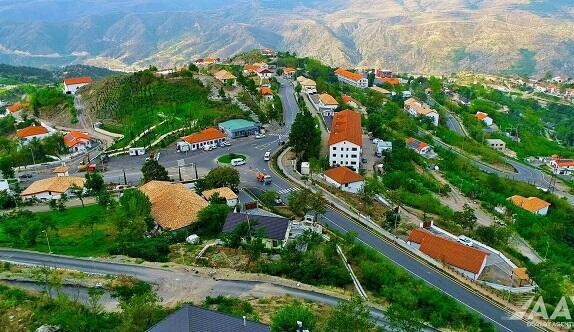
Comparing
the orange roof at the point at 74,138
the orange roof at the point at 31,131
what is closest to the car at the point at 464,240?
the orange roof at the point at 74,138

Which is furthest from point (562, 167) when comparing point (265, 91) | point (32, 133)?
point (32, 133)

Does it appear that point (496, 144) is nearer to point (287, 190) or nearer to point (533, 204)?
point (533, 204)

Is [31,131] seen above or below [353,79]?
above

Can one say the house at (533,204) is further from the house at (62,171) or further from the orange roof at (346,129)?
the house at (62,171)

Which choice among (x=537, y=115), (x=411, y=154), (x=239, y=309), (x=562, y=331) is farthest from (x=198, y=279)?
(x=537, y=115)

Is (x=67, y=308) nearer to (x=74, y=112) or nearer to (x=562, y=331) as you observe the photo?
(x=562, y=331)

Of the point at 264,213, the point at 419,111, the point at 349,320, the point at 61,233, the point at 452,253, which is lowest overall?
the point at 419,111

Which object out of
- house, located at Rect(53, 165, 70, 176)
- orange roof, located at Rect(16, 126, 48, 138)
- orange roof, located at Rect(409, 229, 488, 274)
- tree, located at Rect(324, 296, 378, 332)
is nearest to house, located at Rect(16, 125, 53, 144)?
orange roof, located at Rect(16, 126, 48, 138)
